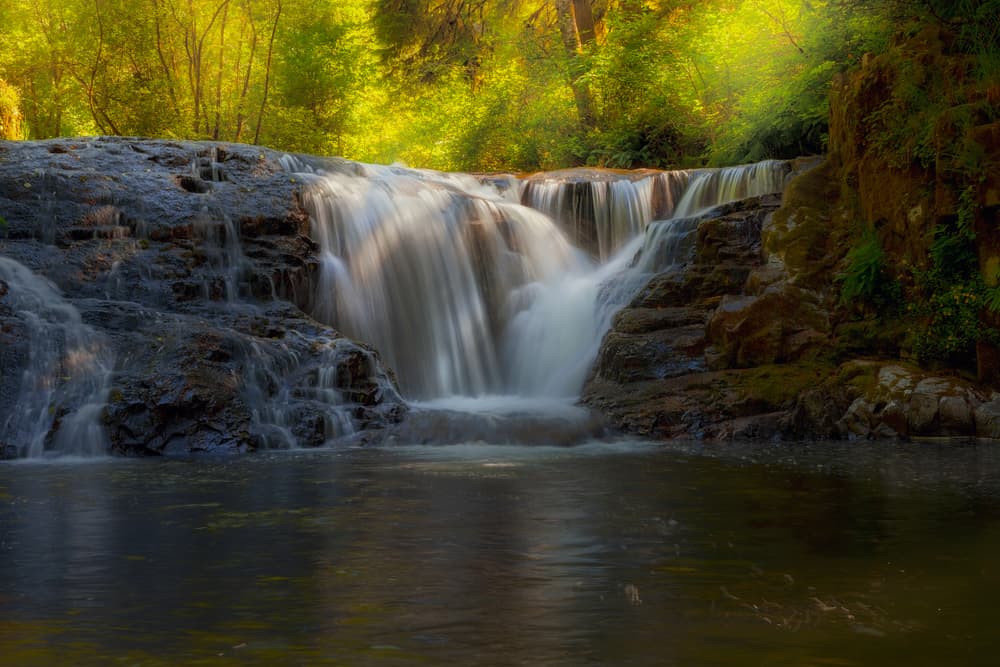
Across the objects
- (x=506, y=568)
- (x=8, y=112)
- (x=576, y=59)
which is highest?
(x=576, y=59)

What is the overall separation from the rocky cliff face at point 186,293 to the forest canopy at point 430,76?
32.9ft

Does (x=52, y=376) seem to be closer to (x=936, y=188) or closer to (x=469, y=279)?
(x=469, y=279)

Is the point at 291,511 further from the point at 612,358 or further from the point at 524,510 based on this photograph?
the point at 612,358

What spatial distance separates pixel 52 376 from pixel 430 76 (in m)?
19.6

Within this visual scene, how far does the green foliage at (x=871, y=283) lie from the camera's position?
39.0 ft

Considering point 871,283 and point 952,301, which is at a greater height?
point 871,283

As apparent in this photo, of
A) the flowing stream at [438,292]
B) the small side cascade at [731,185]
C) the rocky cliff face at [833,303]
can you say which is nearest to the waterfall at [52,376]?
the flowing stream at [438,292]

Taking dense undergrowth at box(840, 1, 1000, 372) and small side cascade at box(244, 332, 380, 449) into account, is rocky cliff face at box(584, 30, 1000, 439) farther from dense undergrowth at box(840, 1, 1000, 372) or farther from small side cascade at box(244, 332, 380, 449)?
small side cascade at box(244, 332, 380, 449)

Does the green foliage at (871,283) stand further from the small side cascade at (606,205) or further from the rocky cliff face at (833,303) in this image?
the small side cascade at (606,205)

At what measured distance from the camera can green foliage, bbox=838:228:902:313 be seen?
11.9 m

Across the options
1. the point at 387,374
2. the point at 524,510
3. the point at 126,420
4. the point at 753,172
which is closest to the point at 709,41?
the point at 753,172

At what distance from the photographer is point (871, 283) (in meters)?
11.8

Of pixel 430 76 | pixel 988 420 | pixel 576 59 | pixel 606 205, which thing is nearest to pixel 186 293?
pixel 606 205

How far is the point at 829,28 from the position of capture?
16.0 m
